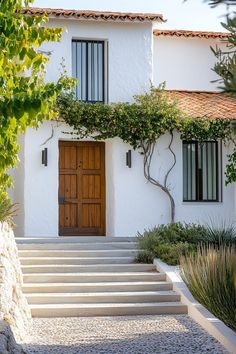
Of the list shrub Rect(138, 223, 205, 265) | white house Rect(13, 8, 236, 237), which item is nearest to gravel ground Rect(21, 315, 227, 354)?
shrub Rect(138, 223, 205, 265)

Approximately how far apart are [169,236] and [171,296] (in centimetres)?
303

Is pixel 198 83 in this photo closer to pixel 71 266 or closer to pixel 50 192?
pixel 50 192

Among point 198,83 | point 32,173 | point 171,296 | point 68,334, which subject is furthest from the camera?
point 198,83

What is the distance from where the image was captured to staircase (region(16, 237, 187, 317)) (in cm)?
1247

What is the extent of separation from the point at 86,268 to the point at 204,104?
22.8 feet

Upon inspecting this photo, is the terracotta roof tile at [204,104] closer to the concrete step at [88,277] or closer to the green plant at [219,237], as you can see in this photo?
the green plant at [219,237]

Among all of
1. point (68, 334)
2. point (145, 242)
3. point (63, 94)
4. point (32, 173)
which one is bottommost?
point (68, 334)

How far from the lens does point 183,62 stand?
2138 centimetres

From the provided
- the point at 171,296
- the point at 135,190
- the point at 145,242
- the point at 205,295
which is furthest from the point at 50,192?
the point at 205,295

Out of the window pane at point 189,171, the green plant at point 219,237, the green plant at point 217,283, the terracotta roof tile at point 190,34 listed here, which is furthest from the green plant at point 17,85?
the terracotta roof tile at point 190,34

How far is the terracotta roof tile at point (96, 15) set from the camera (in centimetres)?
1791

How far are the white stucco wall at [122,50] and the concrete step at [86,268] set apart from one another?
523 centimetres

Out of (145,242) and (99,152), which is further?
(99,152)

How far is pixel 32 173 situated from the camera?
17.8 metres
